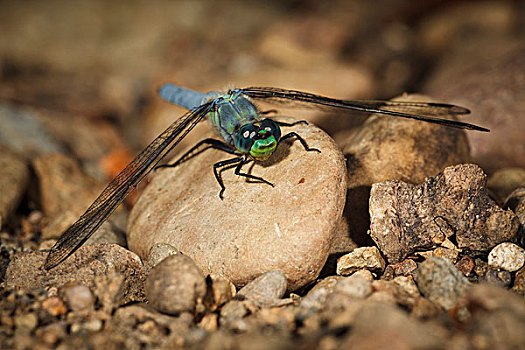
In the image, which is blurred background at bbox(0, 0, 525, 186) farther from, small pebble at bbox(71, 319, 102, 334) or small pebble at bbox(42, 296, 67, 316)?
small pebble at bbox(71, 319, 102, 334)

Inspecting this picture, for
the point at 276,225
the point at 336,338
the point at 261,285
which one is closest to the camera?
the point at 336,338

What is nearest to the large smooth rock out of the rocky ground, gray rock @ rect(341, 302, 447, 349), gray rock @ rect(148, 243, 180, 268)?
the rocky ground

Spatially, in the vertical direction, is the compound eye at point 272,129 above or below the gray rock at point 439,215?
above

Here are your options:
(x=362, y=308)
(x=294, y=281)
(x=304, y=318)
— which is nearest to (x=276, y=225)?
(x=294, y=281)

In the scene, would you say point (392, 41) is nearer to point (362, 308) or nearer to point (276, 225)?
point (276, 225)

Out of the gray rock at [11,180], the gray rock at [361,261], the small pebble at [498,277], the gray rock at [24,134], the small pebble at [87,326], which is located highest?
the gray rock at [24,134]

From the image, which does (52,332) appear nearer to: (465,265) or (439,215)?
(439,215)

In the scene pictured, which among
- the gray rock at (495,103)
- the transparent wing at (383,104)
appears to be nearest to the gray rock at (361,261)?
the transparent wing at (383,104)

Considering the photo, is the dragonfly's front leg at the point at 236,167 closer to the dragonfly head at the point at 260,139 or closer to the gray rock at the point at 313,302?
the dragonfly head at the point at 260,139
